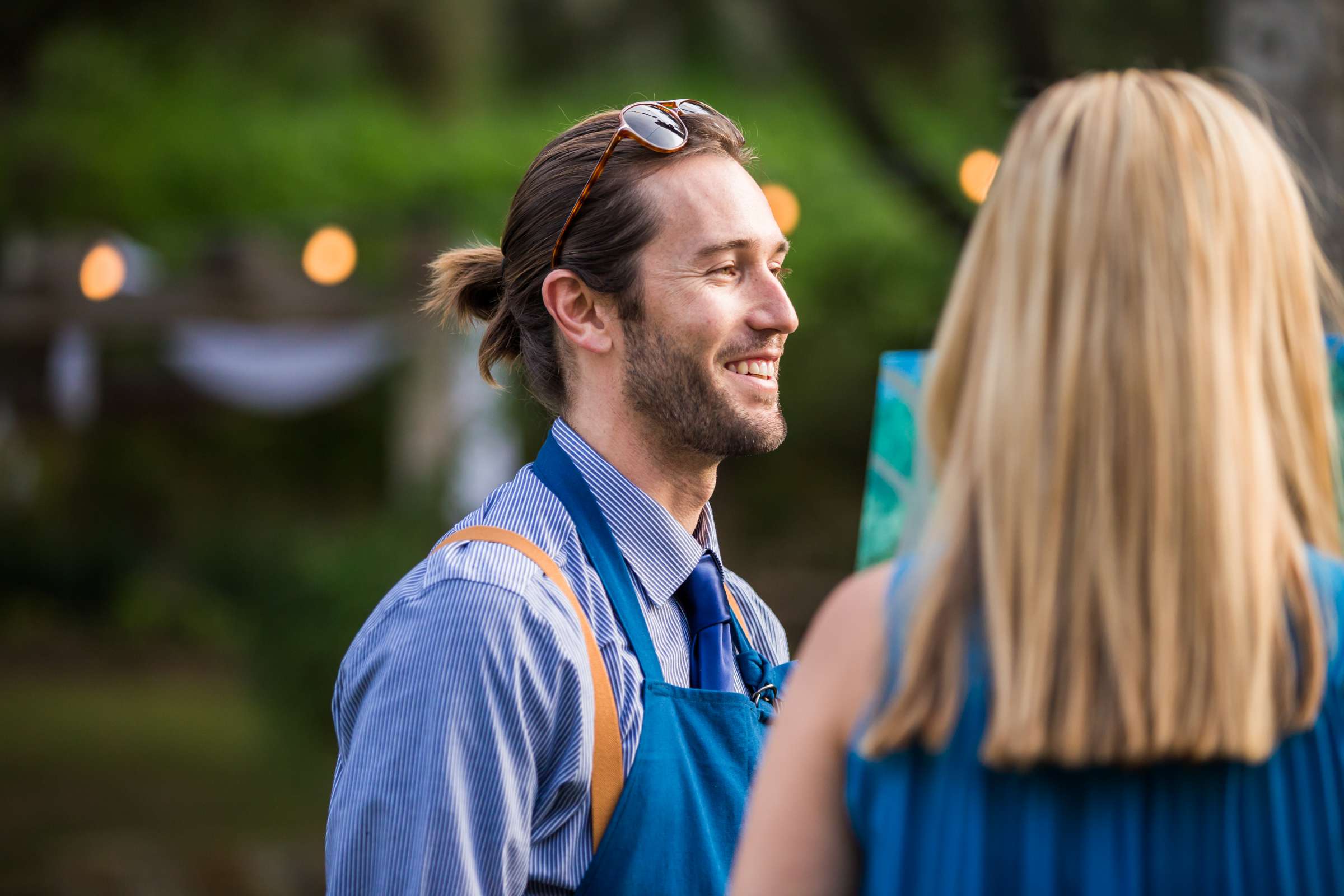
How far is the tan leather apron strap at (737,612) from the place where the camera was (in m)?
1.63

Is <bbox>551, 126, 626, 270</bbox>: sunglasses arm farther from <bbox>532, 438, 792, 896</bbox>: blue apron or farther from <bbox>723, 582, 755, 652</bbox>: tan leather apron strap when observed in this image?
<bbox>723, 582, 755, 652</bbox>: tan leather apron strap

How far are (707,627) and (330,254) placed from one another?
176 inches

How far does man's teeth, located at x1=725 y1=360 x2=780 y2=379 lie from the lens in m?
1.59

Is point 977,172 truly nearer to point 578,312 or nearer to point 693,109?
point 693,109

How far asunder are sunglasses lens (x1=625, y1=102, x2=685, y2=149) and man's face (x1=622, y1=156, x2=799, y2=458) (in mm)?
27

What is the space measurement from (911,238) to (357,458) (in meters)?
7.42

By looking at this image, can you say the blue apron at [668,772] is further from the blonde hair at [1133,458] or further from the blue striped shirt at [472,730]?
the blonde hair at [1133,458]

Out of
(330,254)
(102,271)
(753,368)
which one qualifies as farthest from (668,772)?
(102,271)

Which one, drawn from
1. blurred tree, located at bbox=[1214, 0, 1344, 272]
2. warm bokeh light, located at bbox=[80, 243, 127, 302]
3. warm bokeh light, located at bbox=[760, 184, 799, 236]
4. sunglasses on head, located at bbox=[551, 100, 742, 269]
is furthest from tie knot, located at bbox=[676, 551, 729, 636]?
warm bokeh light, located at bbox=[80, 243, 127, 302]

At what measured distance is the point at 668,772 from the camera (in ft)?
4.39

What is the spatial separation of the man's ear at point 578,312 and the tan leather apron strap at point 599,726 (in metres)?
0.32

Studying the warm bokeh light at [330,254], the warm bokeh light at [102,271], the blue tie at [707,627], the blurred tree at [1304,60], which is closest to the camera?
the blue tie at [707,627]

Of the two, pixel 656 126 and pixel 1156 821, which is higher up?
pixel 656 126

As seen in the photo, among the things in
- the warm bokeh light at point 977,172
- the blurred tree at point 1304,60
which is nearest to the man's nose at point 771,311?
the blurred tree at point 1304,60
